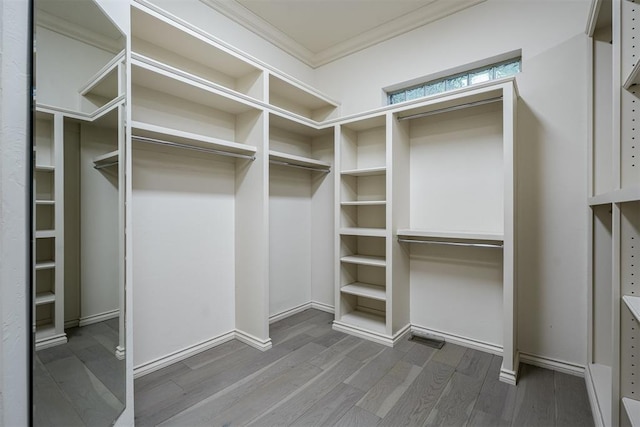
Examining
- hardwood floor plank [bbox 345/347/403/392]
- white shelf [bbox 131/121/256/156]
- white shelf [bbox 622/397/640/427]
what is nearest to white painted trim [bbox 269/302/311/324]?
hardwood floor plank [bbox 345/347/403/392]

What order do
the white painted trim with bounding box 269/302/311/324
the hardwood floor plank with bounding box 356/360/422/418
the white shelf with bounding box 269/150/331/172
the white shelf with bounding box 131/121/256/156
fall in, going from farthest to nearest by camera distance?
the white painted trim with bounding box 269/302/311/324 → the white shelf with bounding box 269/150/331/172 → the white shelf with bounding box 131/121/256/156 → the hardwood floor plank with bounding box 356/360/422/418

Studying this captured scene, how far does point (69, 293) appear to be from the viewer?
110 cm

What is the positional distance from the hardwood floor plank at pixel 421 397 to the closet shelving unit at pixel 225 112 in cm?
117

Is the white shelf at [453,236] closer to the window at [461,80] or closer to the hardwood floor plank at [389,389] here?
the hardwood floor plank at [389,389]

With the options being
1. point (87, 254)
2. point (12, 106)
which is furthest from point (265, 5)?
point (87, 254)

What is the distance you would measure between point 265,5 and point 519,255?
3.14 m

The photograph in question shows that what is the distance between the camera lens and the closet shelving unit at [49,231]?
0.95 meters

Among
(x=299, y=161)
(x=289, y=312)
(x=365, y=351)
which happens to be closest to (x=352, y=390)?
(x=365, y=351)

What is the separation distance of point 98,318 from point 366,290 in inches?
84.8

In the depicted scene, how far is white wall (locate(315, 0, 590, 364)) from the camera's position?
80.5 inches

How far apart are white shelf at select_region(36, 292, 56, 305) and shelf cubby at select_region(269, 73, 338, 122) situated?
7.26 ft

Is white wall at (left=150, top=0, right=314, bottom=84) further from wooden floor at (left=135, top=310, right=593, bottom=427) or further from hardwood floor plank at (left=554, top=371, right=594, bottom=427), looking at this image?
hardwood floor plank at (left=554, top=371, right=594, bottom=427)

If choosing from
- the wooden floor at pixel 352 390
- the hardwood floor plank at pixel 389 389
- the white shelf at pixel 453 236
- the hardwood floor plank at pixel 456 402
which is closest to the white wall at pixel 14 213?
the wooden floor at pixel 352 390

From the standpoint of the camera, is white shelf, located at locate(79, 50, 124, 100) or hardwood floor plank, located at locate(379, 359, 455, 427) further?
hardwood floor plank, located at locate(379, 359, 455, 427)
